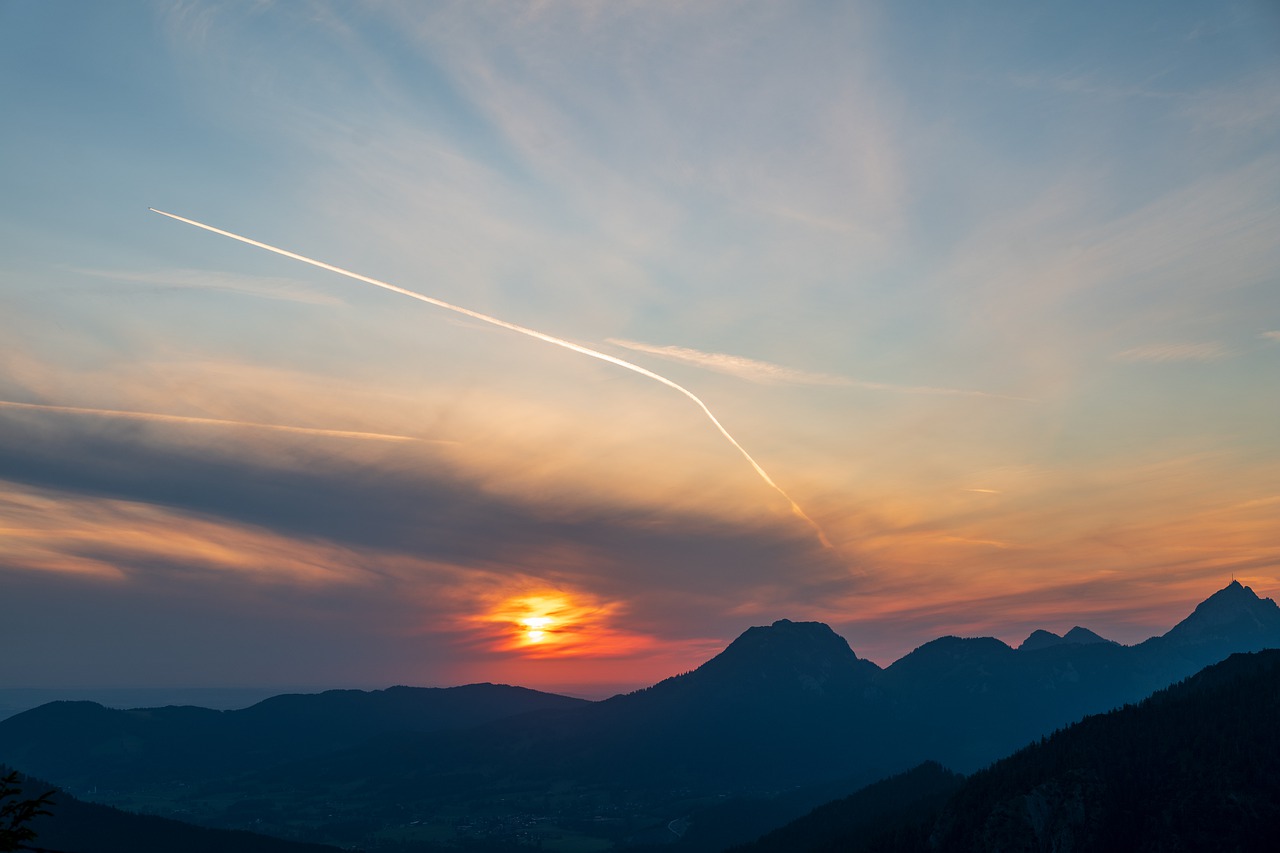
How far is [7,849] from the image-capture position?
193 ft
